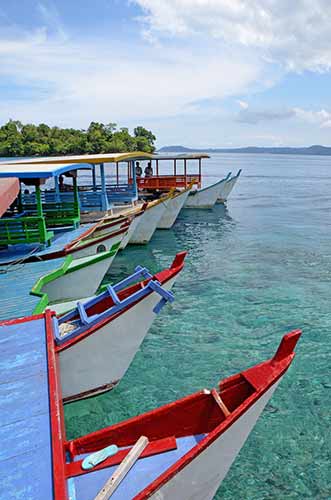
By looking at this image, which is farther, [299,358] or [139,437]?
[299,358]

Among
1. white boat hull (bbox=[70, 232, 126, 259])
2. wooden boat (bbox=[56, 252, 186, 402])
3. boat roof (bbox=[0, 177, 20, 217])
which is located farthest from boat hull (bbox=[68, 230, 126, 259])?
wooden boat (bbox=[56, 252, 186, 402])

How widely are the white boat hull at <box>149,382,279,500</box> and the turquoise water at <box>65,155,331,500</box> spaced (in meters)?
1.58

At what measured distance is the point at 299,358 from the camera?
24.8ft

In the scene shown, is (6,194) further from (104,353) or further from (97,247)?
(97,247)

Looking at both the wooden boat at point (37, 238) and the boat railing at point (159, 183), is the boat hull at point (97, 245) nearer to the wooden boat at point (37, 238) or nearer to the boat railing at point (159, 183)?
the wooden boat at point (37, 238)

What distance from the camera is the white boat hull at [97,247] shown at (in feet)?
32.8

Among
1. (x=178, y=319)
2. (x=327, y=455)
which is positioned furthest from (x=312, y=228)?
(x=327, y=455)

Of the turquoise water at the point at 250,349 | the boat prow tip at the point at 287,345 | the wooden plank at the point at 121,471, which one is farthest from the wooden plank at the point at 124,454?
the turquoise water at the point at 250,349

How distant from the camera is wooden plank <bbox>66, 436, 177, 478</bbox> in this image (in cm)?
313

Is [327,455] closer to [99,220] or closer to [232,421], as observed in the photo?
[232,421]

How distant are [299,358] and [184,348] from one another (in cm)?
221

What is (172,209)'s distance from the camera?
68.6 feet

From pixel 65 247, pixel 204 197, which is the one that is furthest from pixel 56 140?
pixel 65 247

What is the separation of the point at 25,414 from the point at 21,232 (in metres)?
6.85
